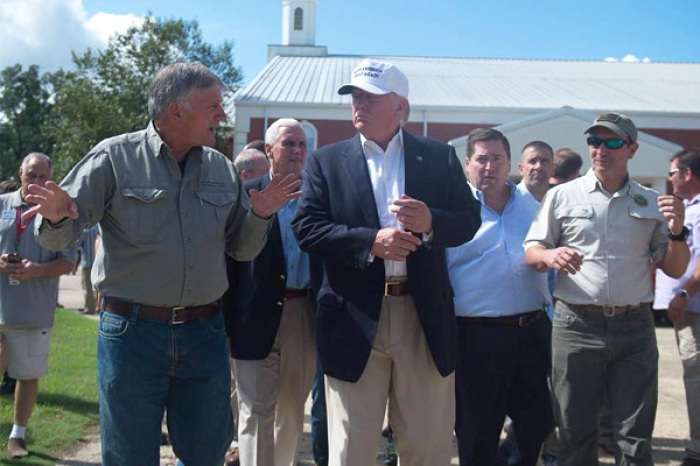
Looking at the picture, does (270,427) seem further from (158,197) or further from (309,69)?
(309,69)

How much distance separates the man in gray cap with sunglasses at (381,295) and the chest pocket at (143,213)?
0.77 metres

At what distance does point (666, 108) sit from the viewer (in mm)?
27438

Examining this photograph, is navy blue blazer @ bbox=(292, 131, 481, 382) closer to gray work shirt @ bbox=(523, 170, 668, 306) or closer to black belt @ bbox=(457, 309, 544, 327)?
black belt @ bbox=(457, 309, 544, 327)

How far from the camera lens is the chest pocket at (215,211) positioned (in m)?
3.21

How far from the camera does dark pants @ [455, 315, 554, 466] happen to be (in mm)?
4273

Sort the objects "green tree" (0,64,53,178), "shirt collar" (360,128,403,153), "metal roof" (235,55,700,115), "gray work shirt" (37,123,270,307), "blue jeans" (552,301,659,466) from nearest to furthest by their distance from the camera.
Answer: "gray work shirt" (37,123,270,307)
"shirt collar" (360,128,403,153)
"blue jeans" (552,301,659,466)
"metal roof" (235,55,700,115)
"green tree" (0,64,53,178)

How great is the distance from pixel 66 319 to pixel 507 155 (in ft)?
33.5

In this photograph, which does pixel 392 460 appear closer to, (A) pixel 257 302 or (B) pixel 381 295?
(A) pixel 257 302

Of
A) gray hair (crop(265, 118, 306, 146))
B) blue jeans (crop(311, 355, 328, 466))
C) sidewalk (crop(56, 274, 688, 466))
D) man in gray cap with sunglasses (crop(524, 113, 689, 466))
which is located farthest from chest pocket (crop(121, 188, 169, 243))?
sidewalk (crop(56, 274, 688, 466))

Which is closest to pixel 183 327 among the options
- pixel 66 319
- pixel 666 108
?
pixel 66 319

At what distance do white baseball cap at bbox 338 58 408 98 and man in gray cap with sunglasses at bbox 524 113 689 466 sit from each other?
4.37 ft

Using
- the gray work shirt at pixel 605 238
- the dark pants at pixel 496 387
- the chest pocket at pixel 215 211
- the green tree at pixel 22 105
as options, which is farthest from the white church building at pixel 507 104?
the green tree at pixel 22 105

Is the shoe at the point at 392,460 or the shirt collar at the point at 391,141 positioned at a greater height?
the shirt collar at the point at 391,141

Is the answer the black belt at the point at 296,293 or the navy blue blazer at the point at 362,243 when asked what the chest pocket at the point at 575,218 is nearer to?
the navy blue blazer at the point at 362,243
